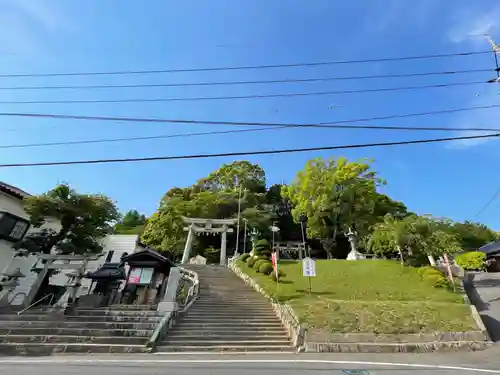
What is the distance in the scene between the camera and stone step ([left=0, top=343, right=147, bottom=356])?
10.1 m

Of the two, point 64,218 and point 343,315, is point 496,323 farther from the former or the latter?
point 64,218

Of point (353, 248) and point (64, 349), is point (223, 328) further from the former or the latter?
point (353, 248)

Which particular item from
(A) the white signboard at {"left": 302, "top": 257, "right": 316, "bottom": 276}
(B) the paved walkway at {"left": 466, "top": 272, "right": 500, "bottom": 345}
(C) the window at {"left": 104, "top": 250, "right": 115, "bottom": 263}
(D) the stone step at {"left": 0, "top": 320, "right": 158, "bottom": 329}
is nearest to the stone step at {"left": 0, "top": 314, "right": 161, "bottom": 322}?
(D) the stone step at {"left": 0, "top": 320, "right": 158, "bottom": 329}

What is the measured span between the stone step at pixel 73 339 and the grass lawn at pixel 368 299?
6.57 m

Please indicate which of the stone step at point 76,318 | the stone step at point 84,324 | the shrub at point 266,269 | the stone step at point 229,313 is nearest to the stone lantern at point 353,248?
the shrub at point 266,269

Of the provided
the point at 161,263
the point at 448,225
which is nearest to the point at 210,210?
the point at 161,263

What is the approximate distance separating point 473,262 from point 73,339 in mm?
34956

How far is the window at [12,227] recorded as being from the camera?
20312 mm

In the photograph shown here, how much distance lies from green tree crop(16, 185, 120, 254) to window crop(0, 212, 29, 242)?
0.71 m

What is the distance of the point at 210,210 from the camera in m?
38.3

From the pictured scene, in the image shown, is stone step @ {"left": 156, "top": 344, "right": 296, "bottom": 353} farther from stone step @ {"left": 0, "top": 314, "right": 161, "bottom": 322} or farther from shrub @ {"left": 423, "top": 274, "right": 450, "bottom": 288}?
shrub @ {"left": 423, "top": 274, "right": 450, "bottom": 288}

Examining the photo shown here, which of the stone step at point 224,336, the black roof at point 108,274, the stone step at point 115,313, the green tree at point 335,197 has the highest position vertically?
the green tree at point 335,197

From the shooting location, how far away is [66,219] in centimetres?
2089

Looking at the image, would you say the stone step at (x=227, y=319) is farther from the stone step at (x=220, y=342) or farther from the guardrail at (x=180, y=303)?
the stone step at (x=220, y=342)
